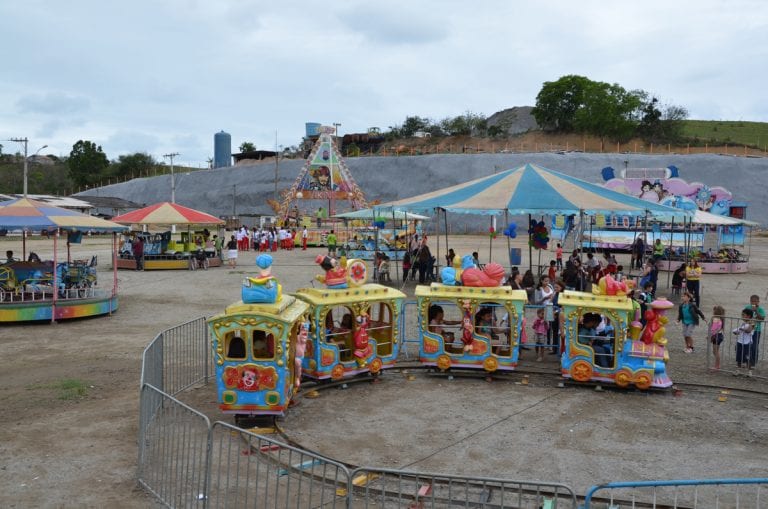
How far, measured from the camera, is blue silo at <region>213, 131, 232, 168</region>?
99.9m

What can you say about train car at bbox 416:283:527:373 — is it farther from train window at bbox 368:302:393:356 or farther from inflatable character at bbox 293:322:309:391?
inflatable character at bbox 293:322:309:391

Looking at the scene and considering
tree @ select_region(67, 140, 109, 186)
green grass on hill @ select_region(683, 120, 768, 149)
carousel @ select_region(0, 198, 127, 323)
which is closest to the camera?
carousel @ select_region(0, 198, 127, 323)

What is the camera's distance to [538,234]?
1891 cm

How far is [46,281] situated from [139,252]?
400 inches

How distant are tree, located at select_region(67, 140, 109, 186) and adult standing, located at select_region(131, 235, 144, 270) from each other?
6726 centimetres

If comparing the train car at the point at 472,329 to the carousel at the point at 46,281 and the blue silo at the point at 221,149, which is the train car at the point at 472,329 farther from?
the blue silo at the point at 221,149

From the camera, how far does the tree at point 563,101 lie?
77500 millimetres

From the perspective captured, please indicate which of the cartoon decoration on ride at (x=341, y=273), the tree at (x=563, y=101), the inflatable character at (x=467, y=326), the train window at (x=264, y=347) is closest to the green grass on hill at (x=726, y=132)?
the tree at (x=563, y=101)

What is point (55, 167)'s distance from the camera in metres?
94.1

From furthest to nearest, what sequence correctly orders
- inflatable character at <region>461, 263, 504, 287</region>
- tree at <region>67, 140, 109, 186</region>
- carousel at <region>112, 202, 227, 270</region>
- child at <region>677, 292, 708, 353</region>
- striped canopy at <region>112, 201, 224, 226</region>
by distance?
1. tree at <region>67, 140, 109, 186</region>
2. carousel at <region>112, 202, 227, 270</region>
3. striped canopy at <region>112, 201, 224, 226</region>
4. child at <region>677, 292, 708, 353</region>
5. inflatable character at <region>461, 263, 504, 287</region>

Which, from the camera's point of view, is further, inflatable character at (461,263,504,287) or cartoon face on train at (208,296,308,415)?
inflatable character at (461,263,504,287)

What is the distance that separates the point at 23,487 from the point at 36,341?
308 inches

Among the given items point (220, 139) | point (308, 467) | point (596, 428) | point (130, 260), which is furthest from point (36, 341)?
point (220, 139)

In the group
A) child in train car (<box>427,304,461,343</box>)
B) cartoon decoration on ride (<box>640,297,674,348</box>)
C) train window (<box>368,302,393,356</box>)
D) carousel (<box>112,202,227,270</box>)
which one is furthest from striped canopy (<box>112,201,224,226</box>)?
cartoon decoration on ride (<box>640,297,674,348</box>)
